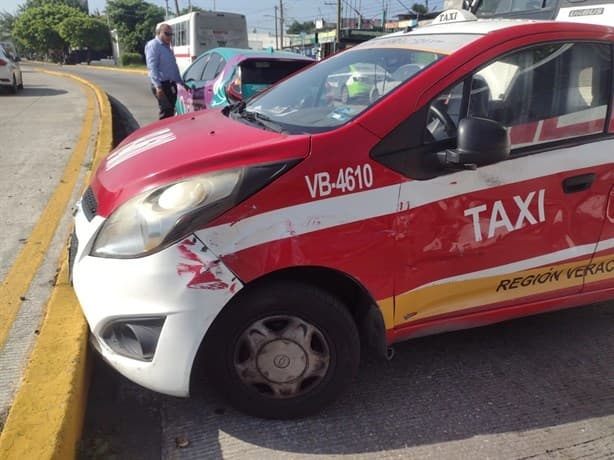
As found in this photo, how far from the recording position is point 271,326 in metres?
2.39

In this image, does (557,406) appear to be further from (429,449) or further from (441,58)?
(441,58)

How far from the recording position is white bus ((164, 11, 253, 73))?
20672 mm

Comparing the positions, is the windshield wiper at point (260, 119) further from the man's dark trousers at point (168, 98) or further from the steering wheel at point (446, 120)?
the man's dark trousers at point (168, 98)

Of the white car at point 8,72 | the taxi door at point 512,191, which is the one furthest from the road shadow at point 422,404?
the white car at point 8,72

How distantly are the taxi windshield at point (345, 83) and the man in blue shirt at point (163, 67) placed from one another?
5.53m

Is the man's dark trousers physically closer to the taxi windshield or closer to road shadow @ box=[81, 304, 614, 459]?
the taxi windshield

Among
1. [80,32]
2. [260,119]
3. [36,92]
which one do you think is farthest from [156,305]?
[80,32]

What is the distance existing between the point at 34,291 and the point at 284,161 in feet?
6.85

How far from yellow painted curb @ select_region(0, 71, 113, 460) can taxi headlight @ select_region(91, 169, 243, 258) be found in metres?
0.63

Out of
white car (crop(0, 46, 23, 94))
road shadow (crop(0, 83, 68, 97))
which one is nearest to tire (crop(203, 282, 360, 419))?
road shadow (crop(0, 83, 68, 97))

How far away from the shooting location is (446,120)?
2.55 meters

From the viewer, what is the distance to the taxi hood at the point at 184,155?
89.8 inches

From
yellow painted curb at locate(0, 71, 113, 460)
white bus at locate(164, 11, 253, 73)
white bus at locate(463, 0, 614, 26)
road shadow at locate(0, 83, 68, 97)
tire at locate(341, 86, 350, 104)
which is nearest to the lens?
yellow painted curb at locate(0, 71, 113, 460)

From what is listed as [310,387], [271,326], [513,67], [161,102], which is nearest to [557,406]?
[310,387]
